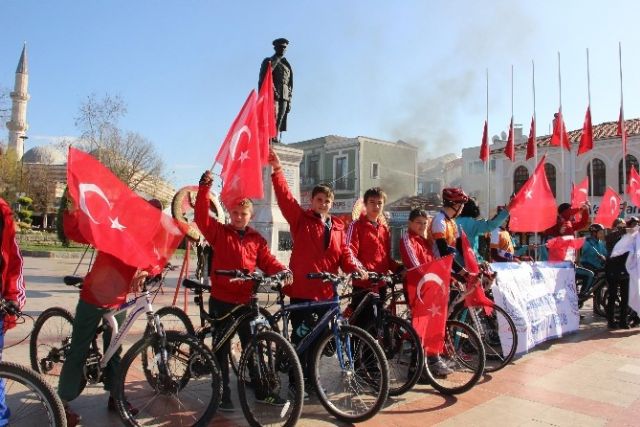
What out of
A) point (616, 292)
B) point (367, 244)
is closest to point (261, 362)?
point (367, 244)

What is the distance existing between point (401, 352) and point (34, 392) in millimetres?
2953

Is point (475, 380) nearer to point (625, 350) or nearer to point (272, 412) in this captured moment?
point (272, 412)

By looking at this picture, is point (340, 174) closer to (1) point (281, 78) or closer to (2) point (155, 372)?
(1) point (281, 78)

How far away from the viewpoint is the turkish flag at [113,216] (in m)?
3.54

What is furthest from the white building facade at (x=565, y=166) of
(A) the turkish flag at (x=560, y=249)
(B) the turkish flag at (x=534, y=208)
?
(B) the turkish flag at (x=534, y=208)

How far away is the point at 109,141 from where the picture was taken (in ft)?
97.1

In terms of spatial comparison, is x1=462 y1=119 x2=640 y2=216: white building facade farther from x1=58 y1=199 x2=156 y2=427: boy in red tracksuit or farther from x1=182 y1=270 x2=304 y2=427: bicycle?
x1=58 y1=199 x2=156 y2=427: boy in red tracksuit

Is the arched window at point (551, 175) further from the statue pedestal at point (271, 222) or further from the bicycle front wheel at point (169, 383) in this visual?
the bicycle front wheel at point (169, 383)

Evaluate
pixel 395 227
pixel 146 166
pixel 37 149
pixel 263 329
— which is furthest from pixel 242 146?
pixel 37 149

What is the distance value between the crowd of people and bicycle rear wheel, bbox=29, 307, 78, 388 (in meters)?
0.74

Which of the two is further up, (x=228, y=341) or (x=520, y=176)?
(x=520, y=176)

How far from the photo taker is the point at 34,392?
2.86 metres

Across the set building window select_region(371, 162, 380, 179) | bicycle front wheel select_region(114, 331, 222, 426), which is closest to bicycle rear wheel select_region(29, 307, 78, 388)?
bicycle front wheel select_region(114, 331, 222, 426)

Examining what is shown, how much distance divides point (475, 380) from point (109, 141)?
28530 mm
